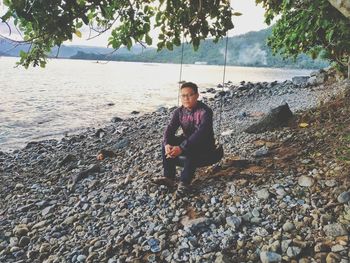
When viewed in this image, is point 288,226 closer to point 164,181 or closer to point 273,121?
point 164,181

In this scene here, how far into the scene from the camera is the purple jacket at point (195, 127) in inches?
279

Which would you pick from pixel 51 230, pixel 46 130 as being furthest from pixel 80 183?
pixel 46 130

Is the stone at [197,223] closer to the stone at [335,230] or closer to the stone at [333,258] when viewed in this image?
the stone at [335,230]

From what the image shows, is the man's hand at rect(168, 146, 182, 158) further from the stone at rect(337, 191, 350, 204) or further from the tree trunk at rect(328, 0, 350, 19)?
the tree trunk at rect(328, 0, 350, 19)

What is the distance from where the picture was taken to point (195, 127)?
7.38 m

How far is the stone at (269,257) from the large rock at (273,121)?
6477 mm

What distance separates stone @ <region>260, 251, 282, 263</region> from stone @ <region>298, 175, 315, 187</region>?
202 cm

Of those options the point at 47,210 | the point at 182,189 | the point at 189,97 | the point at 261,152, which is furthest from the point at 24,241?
the point at 261,152

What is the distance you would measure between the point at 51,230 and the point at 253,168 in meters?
4.35

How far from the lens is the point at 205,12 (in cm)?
680

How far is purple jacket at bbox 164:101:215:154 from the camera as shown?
7098 mm

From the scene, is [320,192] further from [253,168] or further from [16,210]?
[16,210]

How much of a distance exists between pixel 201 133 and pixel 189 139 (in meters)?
0.27

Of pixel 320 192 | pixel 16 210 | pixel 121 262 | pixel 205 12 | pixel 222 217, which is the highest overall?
pixel 205 12
